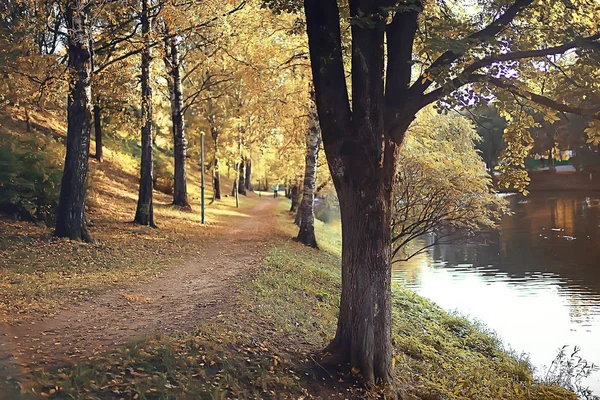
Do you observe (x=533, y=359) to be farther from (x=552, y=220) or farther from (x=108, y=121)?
(x=552, y=220)

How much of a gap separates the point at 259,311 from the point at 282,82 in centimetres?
1064

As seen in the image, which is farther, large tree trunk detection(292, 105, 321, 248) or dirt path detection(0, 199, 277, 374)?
large tree trunk detection(292, 105, 321, 248)

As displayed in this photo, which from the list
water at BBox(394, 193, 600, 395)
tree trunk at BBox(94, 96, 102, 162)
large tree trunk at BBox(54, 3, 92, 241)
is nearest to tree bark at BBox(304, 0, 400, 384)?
water at BBox(394, 193, 600, 395)

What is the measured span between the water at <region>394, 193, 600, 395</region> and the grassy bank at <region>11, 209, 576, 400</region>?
86.9 inches

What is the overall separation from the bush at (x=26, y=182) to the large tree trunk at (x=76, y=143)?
174 cm

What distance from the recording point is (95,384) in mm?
5559

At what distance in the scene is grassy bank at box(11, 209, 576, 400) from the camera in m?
5.84

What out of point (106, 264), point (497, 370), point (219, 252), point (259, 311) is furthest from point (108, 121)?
point (497, 370)

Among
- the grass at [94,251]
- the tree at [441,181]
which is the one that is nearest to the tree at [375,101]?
the grass at [94,251]

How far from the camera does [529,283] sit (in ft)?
69.5

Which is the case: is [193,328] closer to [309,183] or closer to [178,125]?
[309,183]

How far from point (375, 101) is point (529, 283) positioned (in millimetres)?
16674

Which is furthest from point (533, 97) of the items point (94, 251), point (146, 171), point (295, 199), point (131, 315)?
point (295, 199)

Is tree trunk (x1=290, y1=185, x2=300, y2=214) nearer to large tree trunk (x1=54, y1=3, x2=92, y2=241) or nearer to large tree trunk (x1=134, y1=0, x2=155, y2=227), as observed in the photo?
large tree trunk (x1=134, y1=0, x2=155, y2=227)
